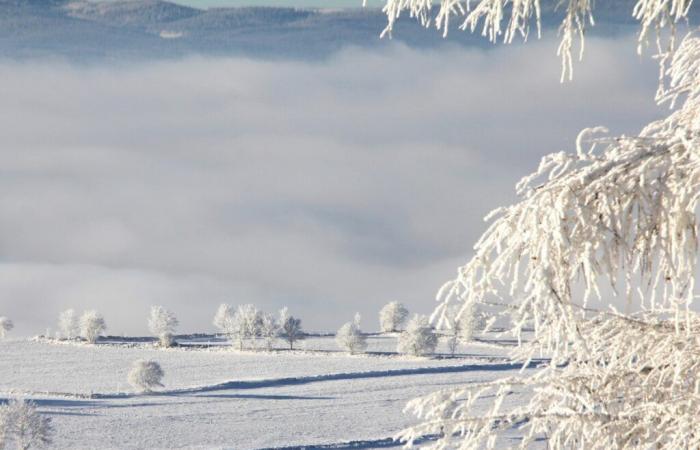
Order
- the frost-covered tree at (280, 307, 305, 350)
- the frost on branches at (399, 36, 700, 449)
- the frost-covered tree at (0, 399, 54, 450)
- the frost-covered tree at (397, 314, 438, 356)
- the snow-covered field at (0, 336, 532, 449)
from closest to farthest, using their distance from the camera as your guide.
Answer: the frost on branches at (399, 36, 700, 449), the frost-covered tree at (0, 399, 54, 450), the snow-covered field at (0, 336, 532, 449), the frost-covered tree at (397, 314, 438, 356), the frost-covered tree at (280, 307, 305, 350)

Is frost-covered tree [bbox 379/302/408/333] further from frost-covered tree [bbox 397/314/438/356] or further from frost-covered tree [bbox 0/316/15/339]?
frost-covered tree [bbox 0/316/15/339]

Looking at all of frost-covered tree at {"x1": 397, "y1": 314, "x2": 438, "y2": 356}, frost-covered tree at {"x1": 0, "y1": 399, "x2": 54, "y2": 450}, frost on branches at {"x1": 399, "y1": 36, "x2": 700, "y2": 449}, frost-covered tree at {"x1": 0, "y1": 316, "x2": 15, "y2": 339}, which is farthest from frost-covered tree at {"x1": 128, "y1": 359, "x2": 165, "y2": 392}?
frost on branches at {"x1": 399, "y1": 36, "x2": 700, "y2": 449}

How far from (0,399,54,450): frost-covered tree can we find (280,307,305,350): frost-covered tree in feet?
104

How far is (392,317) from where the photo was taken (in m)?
75.4

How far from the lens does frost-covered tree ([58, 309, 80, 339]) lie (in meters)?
72.5

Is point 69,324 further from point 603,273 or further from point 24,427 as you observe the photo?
point 603,273

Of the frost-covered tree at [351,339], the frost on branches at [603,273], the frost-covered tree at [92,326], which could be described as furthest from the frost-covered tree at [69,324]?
the frost on branches at [603,273]

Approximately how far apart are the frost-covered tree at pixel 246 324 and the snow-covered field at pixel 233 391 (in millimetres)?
2950

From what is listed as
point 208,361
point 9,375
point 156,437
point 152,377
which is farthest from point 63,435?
point 208,361

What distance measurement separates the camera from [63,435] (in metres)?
37.3

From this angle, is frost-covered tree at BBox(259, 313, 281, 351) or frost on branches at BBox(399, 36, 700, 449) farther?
frost-covered tree at BBox(259, 313, 281, 351)

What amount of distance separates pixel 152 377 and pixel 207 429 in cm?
1057

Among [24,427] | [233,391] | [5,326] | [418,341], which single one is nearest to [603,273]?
[24,427]

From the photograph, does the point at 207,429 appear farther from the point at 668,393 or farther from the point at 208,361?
the point at 668,393
